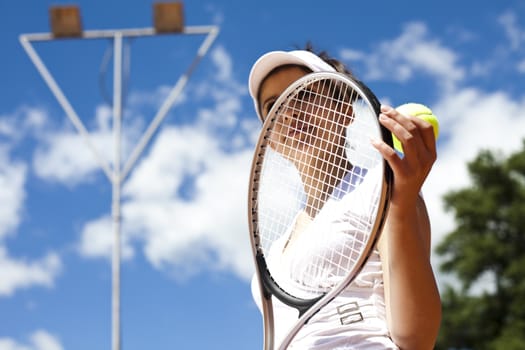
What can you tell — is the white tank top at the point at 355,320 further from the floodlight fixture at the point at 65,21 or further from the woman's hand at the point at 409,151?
the floodlight fixture at the point at 65,21

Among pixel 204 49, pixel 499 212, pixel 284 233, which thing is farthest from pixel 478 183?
pixel 284 233

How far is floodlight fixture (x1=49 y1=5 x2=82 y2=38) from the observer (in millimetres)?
12328

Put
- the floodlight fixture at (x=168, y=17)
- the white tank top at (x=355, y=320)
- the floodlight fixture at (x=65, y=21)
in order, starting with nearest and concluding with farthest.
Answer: the white tank top at (x=355, y=320), the floodlight fixture at (x=168, y=17), the floodlight fixture at (x=65, y=21)

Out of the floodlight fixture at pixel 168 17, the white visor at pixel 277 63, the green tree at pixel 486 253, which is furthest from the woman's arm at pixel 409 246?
the green tree at pixel 486 253

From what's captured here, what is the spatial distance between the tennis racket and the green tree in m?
→ 20.0

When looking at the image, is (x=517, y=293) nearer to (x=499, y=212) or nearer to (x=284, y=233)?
(x=499, y=212)

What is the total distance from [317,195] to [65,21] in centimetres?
1091

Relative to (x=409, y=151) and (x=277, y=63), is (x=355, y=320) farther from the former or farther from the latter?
(x=277, y=63)

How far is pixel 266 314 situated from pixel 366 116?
0.61m

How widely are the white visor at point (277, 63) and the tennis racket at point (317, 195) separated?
2.0 inches

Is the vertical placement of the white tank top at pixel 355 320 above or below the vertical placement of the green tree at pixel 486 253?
below

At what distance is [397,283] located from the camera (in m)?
1.86

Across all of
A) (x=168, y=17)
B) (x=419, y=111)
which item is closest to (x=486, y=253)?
(x=168, y=17)

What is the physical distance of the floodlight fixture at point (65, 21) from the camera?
40.4ft
